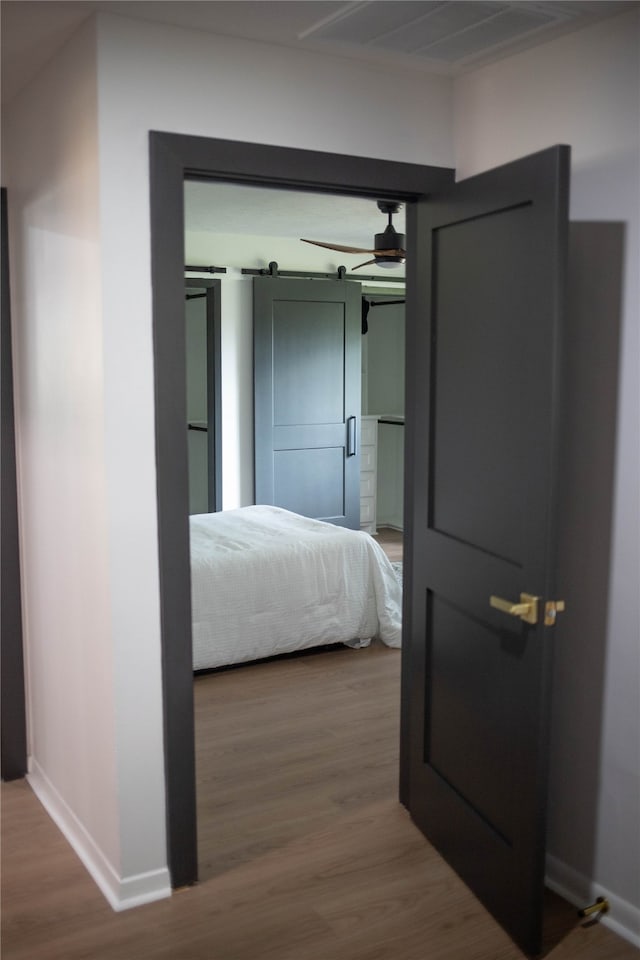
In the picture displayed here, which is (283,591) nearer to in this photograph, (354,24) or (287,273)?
(354,24)

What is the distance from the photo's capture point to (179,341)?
2549 mm

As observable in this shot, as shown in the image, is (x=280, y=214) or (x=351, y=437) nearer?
(x=280, y=214)

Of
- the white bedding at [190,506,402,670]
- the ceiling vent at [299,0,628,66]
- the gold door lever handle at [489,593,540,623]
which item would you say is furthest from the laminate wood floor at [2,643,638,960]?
the ceiling vent at [299,0,628,66]

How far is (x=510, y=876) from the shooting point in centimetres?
248

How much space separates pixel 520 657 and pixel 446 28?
1.65 meters

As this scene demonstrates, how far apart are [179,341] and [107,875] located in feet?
5.14

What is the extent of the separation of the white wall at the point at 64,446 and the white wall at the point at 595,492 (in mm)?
1253

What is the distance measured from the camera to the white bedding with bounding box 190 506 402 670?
177 inches

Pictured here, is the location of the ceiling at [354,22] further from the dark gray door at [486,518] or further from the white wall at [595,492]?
the dark gray door at [486,518]

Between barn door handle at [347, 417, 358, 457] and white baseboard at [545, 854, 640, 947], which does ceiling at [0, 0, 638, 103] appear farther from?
barn door handle at [347, 417, 358, 457]

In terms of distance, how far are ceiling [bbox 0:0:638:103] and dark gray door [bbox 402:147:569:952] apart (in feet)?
1.25

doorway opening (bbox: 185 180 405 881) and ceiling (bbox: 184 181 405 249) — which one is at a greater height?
ceiling (bbox: 184 181 405 249)

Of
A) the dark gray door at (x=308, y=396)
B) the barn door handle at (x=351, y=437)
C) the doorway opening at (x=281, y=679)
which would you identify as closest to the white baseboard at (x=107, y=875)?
the doorway opening at (x=281, y=679)

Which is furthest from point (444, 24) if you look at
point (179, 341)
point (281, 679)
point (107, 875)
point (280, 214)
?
point (280, 214)
